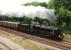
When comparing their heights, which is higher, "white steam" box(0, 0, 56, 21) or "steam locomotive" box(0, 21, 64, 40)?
"white steam" box(0, 0, 56, 21)

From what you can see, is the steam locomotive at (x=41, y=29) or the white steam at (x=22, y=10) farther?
the white steam at (x=22, y=10)

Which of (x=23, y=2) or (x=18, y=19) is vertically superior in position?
(x=23, y=2)

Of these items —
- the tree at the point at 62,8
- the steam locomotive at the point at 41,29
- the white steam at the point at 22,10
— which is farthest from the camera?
the tree at the point at 62,8

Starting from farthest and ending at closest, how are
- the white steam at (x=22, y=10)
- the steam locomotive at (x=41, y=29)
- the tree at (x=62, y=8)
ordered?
the tree at (x=62, y=8), the white steam at (x=22, y=10), the steam locomotive at (x=41, y=29)

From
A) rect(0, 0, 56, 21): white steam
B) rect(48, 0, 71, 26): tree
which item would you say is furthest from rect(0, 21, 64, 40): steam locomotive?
rect(48, 0, 71, 26): tree

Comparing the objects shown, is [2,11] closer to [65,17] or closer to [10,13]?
[10,13]

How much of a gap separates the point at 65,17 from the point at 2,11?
8637 mm

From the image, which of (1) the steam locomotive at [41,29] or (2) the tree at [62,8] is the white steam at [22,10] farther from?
(1) the steam locomotive at [41,29]

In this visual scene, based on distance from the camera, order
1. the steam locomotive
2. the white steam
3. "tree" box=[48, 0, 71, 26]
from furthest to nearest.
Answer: "tree" box=[48, 0, 71, 26] → the white steam → the steam locomotive

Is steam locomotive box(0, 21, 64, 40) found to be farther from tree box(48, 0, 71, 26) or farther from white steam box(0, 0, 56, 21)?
tree box(48, 0, 71, 26)

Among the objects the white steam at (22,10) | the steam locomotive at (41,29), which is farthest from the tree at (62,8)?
the steam locomotive at (41,29)

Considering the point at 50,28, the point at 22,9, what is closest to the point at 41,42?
the point at 50,28

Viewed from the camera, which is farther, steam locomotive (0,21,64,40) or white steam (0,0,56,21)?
white steam (0,0,56,21)

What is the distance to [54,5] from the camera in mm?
27875
